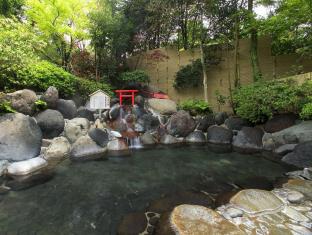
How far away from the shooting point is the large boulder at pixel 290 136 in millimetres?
9531

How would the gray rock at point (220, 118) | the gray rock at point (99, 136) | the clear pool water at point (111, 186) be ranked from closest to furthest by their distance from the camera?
the clear pool water at point (111, 186) → the gray rock at point (99, 136) → the gray rock at point (220, 118)

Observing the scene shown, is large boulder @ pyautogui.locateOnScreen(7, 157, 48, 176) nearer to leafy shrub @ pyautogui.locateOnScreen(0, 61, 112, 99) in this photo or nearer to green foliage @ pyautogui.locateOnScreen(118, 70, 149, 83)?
leafy shrub @ pyautogui.locateOnScreen(0, 61, 112, 99)

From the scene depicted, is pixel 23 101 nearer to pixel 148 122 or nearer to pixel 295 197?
pixel 148 122

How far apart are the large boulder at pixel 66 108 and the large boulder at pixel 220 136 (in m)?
Result: 7.12

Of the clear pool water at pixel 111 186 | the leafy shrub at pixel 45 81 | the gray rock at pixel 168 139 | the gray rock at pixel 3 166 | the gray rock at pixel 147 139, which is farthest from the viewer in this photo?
the gray rock at pixel 168 139

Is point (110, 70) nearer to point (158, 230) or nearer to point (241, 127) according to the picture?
point (241, 127)

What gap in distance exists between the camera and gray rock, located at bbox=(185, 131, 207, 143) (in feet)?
41.1

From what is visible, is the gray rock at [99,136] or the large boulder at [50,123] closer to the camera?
the large boulder at [50,123]

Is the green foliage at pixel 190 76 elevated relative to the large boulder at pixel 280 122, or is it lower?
elevated

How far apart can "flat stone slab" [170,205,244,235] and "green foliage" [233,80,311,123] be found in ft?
23.6

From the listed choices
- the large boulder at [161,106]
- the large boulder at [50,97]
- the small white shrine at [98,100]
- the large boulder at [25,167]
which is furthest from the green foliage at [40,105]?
the large boulder at [161,106]

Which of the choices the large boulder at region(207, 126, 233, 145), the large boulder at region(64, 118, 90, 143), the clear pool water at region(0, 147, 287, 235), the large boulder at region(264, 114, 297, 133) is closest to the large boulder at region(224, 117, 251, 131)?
the large boulder at region(207, 126, 233, 145)

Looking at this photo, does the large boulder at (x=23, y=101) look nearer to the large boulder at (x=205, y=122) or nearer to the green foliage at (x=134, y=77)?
the green foliage at (x=134, y=77)

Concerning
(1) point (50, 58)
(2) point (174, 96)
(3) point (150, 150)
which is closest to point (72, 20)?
(1) point (50, 58)
